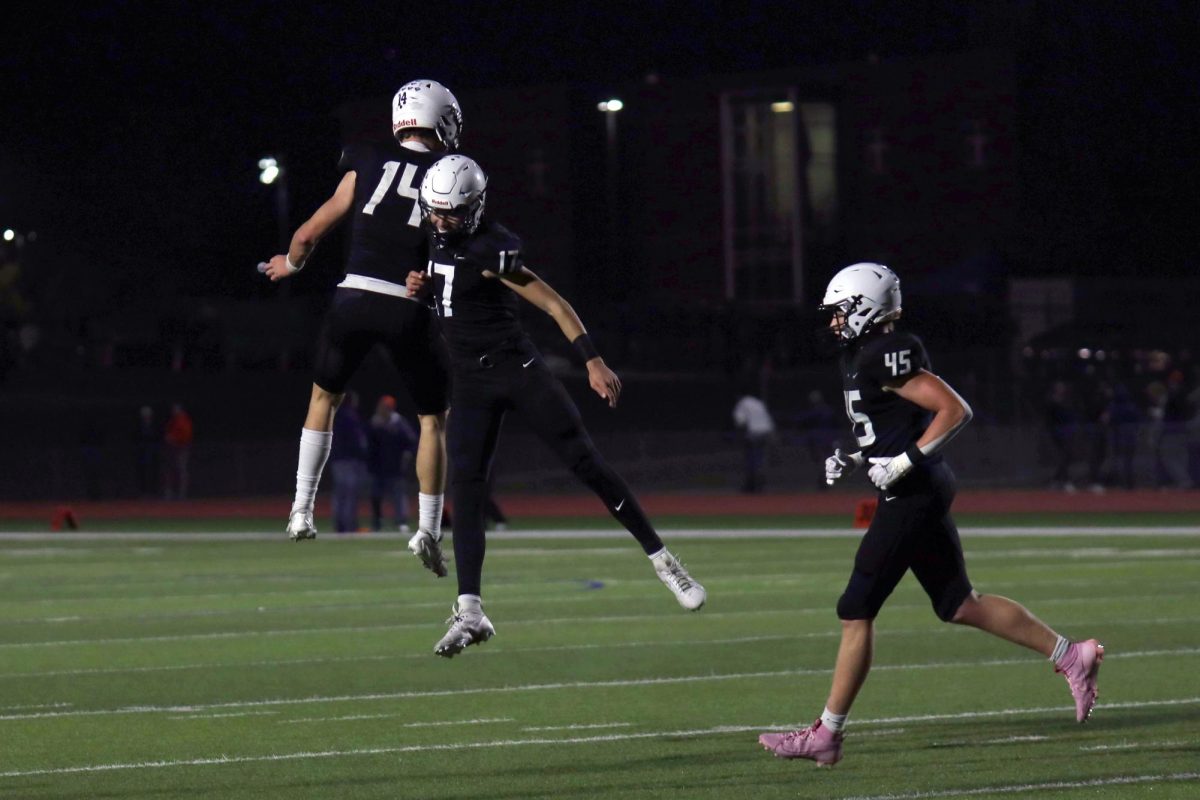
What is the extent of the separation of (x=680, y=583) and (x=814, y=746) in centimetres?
100

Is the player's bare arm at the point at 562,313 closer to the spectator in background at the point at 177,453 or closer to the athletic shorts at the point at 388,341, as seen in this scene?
the athletic shorts at the point at 388,341

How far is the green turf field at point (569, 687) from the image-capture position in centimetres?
948

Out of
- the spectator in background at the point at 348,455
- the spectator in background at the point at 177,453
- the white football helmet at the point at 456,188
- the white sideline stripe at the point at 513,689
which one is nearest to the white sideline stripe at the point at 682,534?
the spectator in background at the point at 348,455

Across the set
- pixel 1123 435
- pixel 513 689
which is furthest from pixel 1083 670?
pixel 1123 435

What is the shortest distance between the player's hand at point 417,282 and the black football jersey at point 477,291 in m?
0.06

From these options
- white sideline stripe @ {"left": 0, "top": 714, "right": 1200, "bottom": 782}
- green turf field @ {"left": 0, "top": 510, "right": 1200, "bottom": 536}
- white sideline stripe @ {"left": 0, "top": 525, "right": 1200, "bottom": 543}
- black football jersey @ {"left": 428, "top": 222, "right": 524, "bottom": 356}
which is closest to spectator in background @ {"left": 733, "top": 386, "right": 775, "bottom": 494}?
green turf field @ {"left": 0, "top": 510, "right": 1200, "bottom": 536}

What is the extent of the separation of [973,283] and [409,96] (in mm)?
53357

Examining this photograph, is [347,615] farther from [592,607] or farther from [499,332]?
[499,332]

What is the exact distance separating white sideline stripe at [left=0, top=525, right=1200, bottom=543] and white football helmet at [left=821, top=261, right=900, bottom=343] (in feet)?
58.3

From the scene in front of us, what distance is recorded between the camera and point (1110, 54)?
67.9 m

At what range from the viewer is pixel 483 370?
8875mm

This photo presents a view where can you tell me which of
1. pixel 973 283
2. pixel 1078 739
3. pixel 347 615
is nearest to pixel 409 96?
pixel 1078 739

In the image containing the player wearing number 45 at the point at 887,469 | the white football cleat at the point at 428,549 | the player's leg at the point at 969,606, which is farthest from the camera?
the white football cleat at the point at 428,549

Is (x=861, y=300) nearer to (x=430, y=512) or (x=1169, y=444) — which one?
(x=430, y=512)
